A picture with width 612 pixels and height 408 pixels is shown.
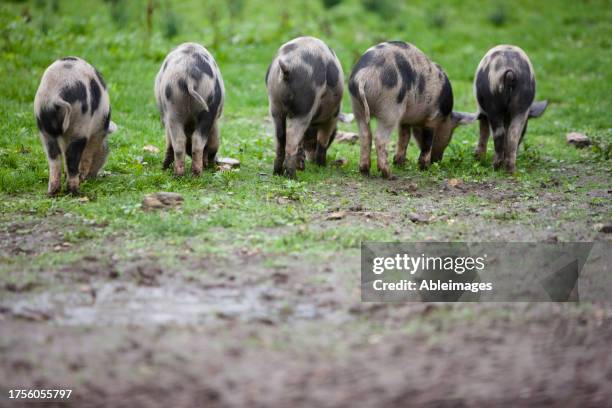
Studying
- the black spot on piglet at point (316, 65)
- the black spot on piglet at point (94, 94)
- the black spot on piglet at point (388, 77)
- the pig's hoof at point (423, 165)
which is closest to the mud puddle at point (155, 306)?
the black spot on piglet at point (94, 94)

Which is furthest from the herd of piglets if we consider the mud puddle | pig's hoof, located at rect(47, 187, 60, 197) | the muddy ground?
the mud puddle

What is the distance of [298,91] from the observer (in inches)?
285

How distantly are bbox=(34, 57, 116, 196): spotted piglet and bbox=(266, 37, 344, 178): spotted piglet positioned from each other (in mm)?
1624

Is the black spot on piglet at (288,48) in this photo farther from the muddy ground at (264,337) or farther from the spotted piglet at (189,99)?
the muddy ground at (264,337)

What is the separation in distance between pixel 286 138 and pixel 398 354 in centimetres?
382

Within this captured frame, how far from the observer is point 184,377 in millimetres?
3807

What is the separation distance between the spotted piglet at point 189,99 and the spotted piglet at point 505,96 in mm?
2809

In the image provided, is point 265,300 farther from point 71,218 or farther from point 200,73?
point 200,73

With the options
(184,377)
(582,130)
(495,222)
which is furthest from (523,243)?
(582,130)

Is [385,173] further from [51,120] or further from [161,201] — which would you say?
[51,120]

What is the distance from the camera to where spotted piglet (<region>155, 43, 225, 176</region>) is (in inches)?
275

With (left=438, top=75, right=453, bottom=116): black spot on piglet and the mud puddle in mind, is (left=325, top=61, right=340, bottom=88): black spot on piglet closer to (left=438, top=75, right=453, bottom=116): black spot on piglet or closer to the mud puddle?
(left=438, top=75, right=453, bottom=116): black spot on piglet

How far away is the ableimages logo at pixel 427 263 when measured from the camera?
5332 millimetres

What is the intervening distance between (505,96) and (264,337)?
4714 mm
